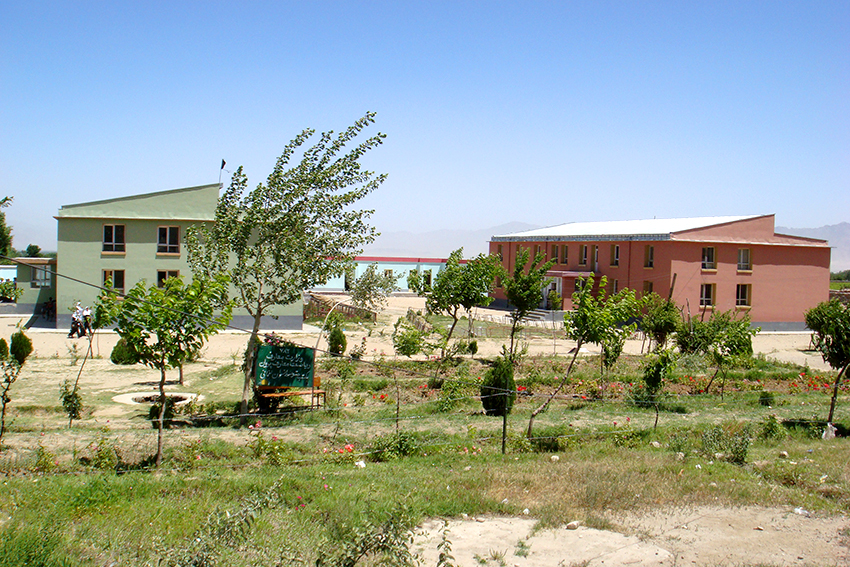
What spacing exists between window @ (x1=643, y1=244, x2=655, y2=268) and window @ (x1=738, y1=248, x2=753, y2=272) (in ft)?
18.3

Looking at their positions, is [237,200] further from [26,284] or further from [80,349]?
[26,284]

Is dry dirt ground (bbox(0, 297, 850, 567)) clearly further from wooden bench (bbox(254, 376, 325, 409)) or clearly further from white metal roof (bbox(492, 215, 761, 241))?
white metal roof (bbox(492, 215, 761, 241))

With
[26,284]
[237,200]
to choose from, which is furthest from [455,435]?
[26,284]

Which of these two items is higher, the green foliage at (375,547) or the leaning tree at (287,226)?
the leaning tree at (287,226)

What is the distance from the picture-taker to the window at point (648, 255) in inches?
1484

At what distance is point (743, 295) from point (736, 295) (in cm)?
66

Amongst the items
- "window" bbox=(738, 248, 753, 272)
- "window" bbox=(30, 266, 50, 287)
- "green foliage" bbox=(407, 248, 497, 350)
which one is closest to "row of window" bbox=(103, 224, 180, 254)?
"window" bbox=(30, 266, 50, 287)

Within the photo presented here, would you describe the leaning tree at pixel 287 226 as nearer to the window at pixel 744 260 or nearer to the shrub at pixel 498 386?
the shrub at pixel 498 386

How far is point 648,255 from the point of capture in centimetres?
3812

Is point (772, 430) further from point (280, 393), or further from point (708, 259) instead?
point (708, 259)

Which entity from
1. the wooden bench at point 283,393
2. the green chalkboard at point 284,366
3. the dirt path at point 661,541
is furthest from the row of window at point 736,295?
the dirt path at point 661,541

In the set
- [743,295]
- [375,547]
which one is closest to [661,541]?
[375,547]

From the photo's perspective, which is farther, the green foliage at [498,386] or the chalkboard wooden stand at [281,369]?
the green foliage at [498,386]

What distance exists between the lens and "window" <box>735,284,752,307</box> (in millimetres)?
38281
